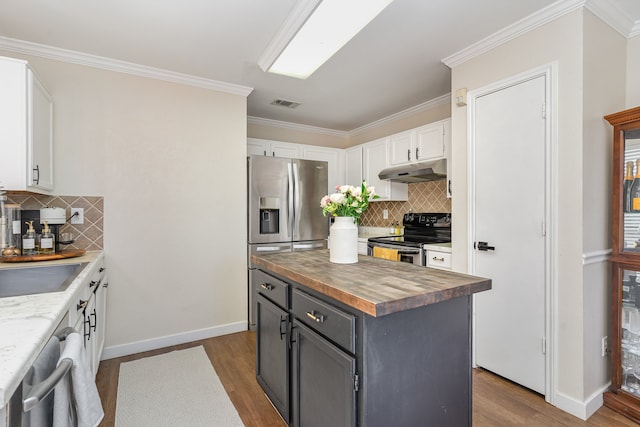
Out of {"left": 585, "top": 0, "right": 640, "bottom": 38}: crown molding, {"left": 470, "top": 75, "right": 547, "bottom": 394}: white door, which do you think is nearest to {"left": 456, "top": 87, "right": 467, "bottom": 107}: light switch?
{"left": 470, "top": 75, "right": 547, "bottom": 394}: white door

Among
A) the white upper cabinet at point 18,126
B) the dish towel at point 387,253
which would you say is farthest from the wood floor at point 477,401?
the white upper cabinet at point 18,126

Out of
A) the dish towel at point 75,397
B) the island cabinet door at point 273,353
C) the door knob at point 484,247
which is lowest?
the island cabinet door at point 273,353

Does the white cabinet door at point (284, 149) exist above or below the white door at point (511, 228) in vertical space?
above

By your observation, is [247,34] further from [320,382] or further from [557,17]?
[320,382]

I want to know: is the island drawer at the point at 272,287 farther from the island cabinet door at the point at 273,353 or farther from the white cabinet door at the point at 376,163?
the white cabinet door at the point at 376,163

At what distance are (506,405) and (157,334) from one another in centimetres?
287

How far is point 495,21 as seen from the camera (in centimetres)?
221

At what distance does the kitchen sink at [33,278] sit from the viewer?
1917mm

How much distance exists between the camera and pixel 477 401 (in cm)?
214

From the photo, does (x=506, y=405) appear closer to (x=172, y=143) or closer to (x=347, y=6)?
(x=347, y=6)

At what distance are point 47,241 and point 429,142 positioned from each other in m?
3.53

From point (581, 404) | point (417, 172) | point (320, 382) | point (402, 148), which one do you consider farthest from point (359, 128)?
point (320, 382)

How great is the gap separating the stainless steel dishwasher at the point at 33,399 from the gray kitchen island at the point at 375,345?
91cm

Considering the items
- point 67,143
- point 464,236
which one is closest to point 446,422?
point 464,236
